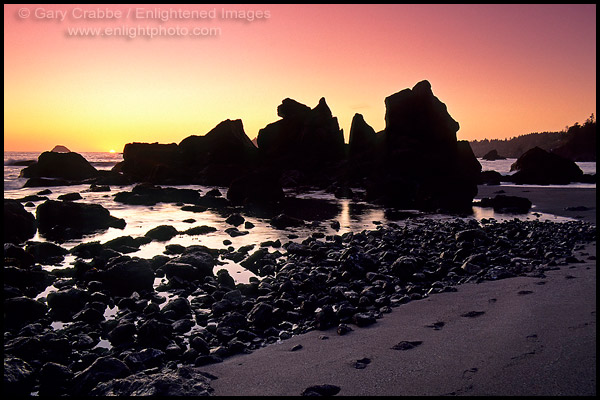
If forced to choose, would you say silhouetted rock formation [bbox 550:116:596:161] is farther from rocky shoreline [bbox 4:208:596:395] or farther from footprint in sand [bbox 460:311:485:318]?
footprint in sand [bbox 460:311:485:318]

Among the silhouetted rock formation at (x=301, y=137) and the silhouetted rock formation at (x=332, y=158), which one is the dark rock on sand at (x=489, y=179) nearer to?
the silhouetted rock formation at (x=332, y=158)

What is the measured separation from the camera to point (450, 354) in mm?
4875

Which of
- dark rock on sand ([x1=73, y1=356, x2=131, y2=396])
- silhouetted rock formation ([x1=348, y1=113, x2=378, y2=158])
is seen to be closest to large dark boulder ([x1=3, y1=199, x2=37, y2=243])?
dark rock on sand ([x1=73, y1=356, x2=131, y2=396])

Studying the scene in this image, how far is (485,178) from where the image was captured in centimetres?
4653

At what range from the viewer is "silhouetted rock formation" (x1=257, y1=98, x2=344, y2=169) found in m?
66.6

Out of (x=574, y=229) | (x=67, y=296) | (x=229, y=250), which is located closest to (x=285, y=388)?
(x=67, y=296)

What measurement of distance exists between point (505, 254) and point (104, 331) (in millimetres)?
9477

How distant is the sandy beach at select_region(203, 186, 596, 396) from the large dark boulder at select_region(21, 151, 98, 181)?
58106 millimetres

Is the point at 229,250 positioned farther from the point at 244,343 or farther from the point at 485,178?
the point at 485,178

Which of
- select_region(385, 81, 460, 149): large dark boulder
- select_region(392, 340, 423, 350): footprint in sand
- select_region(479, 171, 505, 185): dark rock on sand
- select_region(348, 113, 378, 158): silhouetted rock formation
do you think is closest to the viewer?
select_region(392, 340, 423, 350): footprint in sand

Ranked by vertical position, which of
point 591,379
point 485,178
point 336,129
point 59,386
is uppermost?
point 336,129

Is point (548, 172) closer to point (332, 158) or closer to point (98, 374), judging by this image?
point (332, 158)

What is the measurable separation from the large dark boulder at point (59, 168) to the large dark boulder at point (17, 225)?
4335 centimetres

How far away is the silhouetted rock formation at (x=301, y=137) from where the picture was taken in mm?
66631
